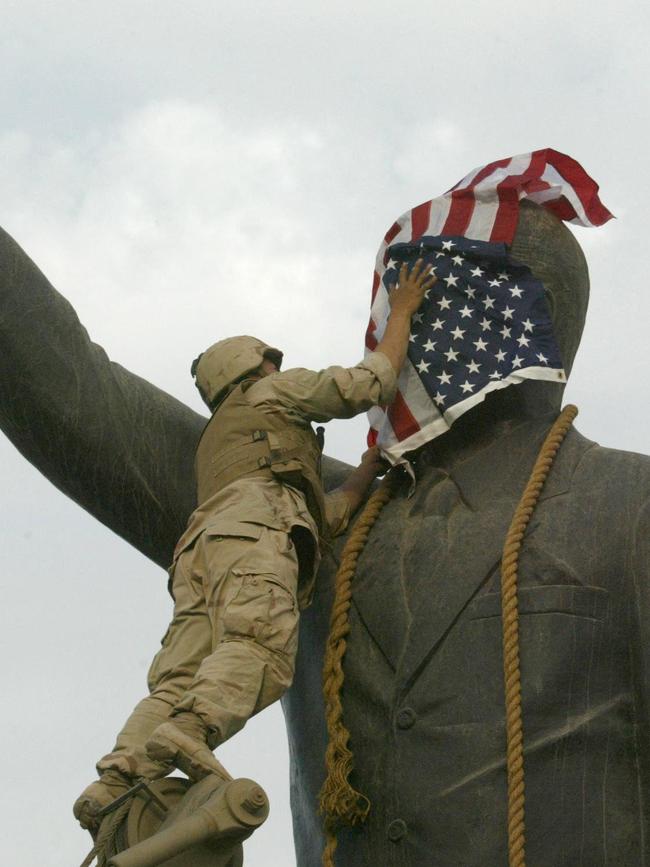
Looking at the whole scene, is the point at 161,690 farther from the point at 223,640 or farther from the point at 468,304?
the point at 468,304

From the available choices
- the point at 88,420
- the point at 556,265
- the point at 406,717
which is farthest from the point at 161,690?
the point at 556,265

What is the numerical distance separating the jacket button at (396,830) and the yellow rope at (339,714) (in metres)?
0.14

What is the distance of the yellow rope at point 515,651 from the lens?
7.65 metres

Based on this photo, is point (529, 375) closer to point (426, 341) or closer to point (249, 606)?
point (426, 341)

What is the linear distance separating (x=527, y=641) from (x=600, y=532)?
0.54m

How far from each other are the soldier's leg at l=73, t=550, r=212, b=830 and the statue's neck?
1.31 metres

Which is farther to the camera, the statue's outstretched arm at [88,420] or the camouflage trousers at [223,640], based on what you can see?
the statue's outstretched arm at [88,420]

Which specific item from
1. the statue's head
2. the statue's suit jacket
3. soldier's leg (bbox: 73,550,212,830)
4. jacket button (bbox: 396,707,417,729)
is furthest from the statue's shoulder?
soldier's leg (bbox: 73,550,212,830)

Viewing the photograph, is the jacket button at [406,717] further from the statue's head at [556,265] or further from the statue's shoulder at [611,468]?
the statue's head at [556,265]

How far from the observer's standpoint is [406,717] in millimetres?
8023

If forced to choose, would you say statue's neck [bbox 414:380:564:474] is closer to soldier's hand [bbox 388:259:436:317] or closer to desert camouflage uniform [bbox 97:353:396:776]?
desert camouflage uniform [bbox 97:353:396:776]

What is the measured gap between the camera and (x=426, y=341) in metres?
8.98

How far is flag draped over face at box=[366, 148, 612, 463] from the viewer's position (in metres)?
8.83

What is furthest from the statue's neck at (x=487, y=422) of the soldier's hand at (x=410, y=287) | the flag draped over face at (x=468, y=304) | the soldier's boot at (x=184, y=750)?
the soldier's boot at (x=184, y=750)
